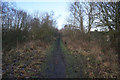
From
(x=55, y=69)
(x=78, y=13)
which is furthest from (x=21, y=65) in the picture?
(x=78, y=13)

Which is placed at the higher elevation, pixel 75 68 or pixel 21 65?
pixel 21 65

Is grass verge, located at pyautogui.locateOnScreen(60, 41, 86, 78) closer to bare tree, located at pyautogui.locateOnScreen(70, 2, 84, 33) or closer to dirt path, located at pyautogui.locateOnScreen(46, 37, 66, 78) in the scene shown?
dirt path, located at pyautogui.locateOnScreen(46, 37, 66, 78)

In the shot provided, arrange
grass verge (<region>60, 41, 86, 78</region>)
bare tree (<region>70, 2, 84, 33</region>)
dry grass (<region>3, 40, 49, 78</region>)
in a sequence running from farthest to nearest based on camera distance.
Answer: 1. bare tree (<region>70, 2, 84, 33</region>)
2. dry grass (<region>3, 40, 49, 78</region>)
3. grass verge (<region>60, 41, 86, 78</region>)

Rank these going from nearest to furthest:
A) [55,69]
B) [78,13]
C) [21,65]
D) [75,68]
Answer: [55,69] < [75,68] < [21,65] < [78,13]

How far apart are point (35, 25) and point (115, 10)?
14375 mm

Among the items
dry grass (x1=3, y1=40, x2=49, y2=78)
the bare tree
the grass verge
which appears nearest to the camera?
the grass verge

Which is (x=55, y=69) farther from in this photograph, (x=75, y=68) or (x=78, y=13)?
(x=78, y=13)

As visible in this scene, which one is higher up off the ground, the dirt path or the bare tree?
the bare tree

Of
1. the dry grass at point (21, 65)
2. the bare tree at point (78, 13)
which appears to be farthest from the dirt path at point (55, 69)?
the bare tree at point (78, 13)

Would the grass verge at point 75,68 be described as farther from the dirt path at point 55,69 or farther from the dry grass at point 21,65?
the dry grass at point 21,65

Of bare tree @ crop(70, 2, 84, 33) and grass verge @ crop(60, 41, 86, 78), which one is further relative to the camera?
bare tree @ crop(70, 2, 84, 33)

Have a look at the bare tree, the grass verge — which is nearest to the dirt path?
the grass verge

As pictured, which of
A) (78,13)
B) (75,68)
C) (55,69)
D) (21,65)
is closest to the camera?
(55,69)

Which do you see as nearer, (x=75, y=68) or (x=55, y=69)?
(x=55, y=69)
